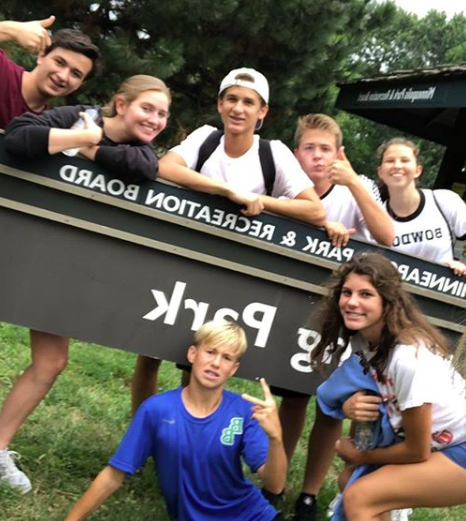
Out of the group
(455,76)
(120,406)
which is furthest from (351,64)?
(120,406)

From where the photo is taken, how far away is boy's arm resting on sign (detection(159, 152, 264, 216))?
3.31 meters

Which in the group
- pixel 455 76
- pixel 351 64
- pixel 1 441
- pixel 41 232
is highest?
pixel 351 64

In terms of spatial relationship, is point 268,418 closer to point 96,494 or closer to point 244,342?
point 244,342

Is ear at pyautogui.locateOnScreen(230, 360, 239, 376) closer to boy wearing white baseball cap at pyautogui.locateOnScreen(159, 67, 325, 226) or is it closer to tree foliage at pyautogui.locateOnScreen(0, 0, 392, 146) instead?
boy wearing white baseball cap at pyautogui.locateOnScreen(159, 67, 325, 226)

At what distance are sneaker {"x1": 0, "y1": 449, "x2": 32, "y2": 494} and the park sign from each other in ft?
2.15

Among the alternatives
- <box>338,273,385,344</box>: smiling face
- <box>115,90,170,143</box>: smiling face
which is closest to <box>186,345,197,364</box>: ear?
<box>338,273,385,344</box>: smiling face

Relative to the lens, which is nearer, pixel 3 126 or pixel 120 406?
pixel 3 126

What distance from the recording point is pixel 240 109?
3520 millimetres

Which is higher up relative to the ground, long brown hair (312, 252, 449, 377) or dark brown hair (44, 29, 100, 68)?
dark brown hair (44, 29, 100, 68)

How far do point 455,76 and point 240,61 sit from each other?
2108 millimetres

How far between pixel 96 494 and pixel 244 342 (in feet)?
2.77

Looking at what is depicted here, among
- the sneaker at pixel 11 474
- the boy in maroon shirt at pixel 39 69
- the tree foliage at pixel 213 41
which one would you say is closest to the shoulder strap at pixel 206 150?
the boy in maroon shirt at pixel 39 69

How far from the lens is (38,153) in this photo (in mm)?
3080

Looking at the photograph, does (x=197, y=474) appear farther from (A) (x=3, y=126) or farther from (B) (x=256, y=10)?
(B) (x=256, y=10)
